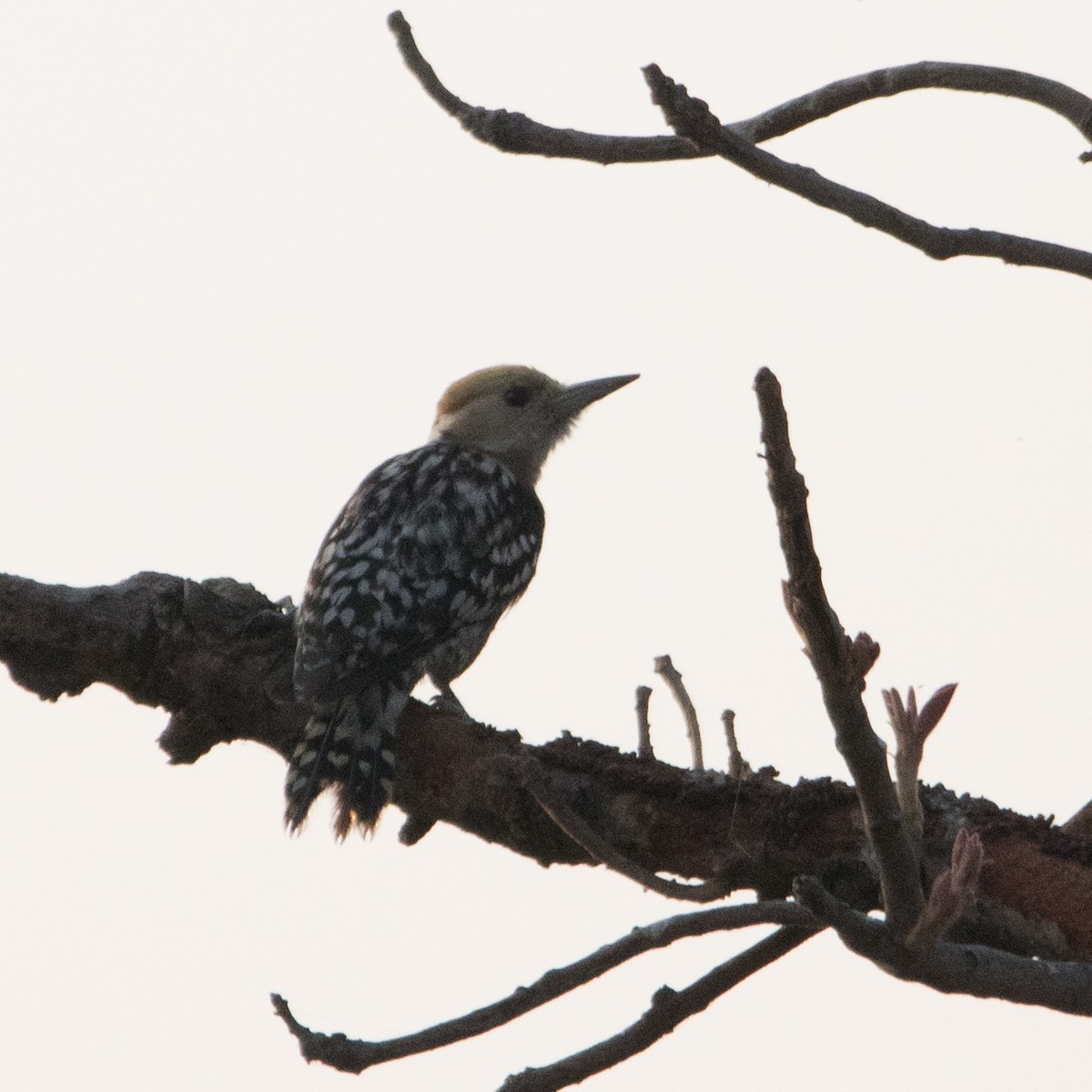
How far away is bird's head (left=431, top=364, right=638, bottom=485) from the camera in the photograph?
8250 millimetres

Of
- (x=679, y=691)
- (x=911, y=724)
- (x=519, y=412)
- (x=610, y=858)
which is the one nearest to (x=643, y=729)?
(x=679, y=691)

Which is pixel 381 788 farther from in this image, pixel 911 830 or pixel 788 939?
pixel 911 830

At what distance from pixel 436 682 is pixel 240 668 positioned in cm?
181

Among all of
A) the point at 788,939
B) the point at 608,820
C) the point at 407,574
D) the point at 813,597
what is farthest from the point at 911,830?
the point at 407,574

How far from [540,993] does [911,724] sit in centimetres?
88

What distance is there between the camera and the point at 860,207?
344 cm

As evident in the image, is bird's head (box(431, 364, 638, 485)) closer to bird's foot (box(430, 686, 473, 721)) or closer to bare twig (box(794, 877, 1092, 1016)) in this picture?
bird's foot (box(430, 686, 473, 721))

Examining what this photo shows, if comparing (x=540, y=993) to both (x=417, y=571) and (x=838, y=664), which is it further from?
(x=417, y=571)

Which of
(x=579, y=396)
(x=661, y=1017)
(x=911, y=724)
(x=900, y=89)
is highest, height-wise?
(x=579, y=396)

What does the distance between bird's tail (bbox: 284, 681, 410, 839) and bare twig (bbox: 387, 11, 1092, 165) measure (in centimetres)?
223

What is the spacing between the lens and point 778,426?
2.43 m

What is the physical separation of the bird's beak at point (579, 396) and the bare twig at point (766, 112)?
4.29m

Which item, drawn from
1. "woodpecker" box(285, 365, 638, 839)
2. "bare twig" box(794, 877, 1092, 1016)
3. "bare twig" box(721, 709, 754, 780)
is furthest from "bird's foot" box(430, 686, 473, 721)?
"bare twig" box(794, 877, 1092, 1016)

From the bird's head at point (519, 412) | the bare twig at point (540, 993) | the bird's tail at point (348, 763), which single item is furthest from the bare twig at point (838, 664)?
the bird's head at point (519, 412)
